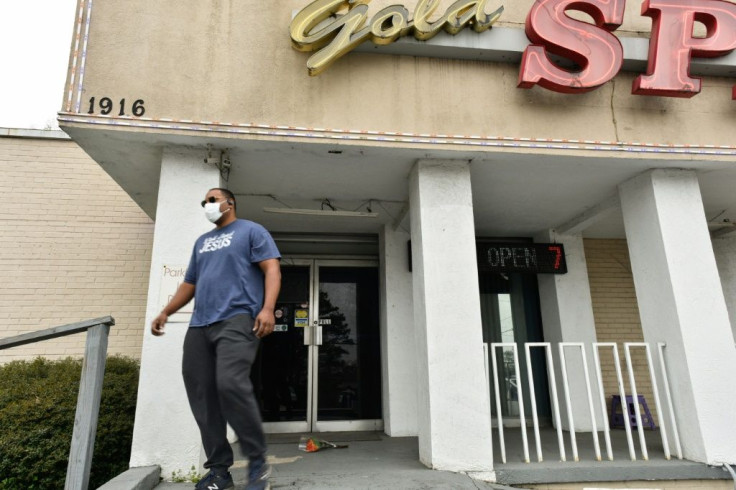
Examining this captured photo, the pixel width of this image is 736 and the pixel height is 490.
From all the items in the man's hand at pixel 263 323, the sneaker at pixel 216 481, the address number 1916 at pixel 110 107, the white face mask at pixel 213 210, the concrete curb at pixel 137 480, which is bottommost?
the concrete curb at pixel 137 480

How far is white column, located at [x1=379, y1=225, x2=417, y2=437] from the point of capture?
20.1 feet

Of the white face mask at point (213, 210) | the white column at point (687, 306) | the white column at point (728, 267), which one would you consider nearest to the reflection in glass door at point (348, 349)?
the white column at point (687, 306)

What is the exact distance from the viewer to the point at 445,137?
14.7 feet

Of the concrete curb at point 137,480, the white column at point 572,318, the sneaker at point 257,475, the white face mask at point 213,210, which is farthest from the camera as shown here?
the white column at point 572,318

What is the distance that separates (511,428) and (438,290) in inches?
134

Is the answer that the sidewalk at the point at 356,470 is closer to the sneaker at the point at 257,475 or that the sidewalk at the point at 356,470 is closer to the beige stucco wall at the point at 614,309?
the sneaker at the point at 257,475

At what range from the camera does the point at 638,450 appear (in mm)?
4965

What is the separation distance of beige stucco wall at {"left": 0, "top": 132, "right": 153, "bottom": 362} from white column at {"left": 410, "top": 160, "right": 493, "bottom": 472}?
405cm

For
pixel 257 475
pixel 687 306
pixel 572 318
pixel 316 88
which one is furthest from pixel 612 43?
pixel 257 475

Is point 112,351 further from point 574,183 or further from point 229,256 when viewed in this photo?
point 574,183

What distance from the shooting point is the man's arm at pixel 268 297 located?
2.85 m

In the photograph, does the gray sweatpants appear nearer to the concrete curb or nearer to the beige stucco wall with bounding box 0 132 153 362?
the concrete curb

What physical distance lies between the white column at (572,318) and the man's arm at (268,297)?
Answer: 4.94 m

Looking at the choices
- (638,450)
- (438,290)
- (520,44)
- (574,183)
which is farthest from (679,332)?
(520,44)
